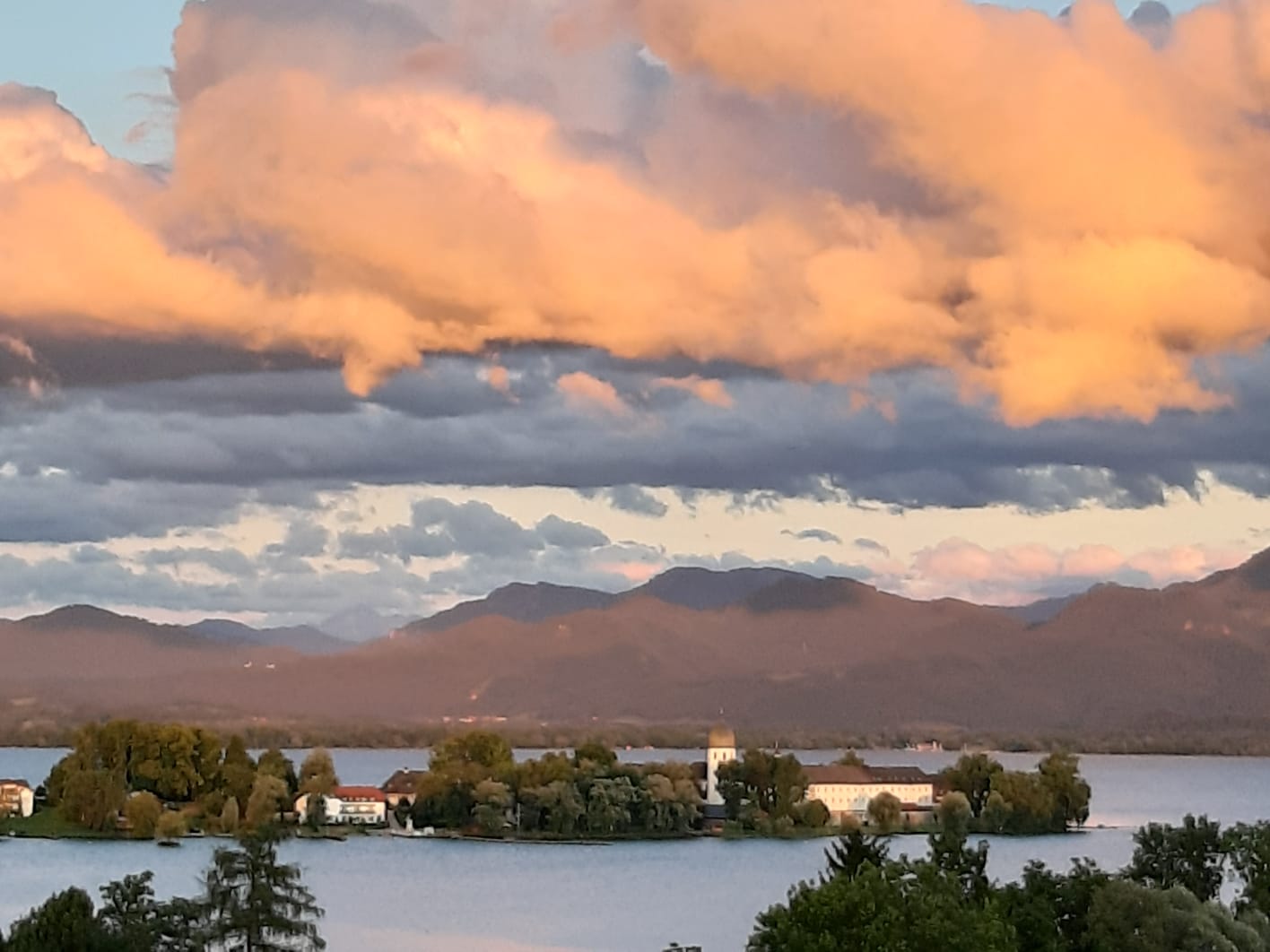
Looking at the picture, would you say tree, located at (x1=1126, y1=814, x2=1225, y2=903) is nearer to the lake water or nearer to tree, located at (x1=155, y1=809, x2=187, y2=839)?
the lake water

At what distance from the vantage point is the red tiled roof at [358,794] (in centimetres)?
9142

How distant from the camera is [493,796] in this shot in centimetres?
8438

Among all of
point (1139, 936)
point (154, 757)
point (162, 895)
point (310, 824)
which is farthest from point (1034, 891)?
point (154, 757)

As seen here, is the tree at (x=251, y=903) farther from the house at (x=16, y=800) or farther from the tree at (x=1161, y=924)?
the house at (x=16, y=800)

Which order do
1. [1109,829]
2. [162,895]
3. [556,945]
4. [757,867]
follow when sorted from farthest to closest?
[1109,829] → [757,867] → [162,895] → [556,945]

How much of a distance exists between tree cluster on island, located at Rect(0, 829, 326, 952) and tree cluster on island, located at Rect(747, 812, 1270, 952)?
7160 mm

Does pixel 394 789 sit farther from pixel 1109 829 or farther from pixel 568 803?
pixel 1109 829

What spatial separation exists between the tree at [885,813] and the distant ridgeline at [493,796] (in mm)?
88

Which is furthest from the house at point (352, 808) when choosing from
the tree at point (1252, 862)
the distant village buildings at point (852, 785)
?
the tree at point (1252, 862)

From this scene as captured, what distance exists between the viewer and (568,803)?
8262 centimetres

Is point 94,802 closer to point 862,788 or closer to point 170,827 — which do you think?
point 170,827

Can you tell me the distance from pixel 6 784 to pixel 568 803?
26678 millimetres

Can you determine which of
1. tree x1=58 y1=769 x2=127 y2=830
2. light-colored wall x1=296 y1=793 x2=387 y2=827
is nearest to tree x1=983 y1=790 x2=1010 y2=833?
light-colored wall x1=296 y1=793 x2=387 y2=827

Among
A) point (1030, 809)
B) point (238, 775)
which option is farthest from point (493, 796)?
point (1030, 809)
